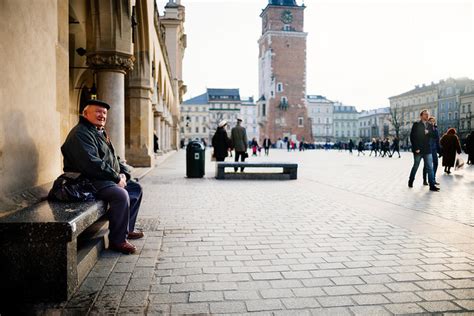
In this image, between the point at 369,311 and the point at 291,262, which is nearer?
the point at 369,311

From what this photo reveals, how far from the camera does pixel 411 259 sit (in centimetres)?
437

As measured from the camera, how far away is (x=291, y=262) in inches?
167

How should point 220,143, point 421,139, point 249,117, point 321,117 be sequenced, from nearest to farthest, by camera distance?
1. point 421,139
2. point 220,143
3. point 249,117
4. point 321,117

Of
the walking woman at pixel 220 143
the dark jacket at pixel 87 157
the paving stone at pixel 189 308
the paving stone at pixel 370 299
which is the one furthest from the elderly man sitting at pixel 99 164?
the walking woman at pixel 220 143

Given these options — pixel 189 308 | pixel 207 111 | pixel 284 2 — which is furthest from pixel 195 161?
pixel 207 111

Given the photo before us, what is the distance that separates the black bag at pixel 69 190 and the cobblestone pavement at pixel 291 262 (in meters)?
0.70

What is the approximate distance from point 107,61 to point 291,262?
6925 mm

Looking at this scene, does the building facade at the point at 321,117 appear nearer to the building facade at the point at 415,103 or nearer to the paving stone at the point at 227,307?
the building facade at the point at 415,103

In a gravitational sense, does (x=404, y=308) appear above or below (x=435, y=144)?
below

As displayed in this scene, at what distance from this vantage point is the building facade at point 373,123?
119250 mm

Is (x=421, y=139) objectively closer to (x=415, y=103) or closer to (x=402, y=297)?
(x=402, y=297)

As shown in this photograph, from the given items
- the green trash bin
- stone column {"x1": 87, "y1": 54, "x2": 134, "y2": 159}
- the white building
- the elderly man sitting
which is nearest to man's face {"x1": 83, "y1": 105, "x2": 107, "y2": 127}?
the elderly man sitting

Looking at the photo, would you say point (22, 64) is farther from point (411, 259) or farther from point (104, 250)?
point (411, 259)

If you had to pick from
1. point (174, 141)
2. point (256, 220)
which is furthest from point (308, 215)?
point (174, 141)
